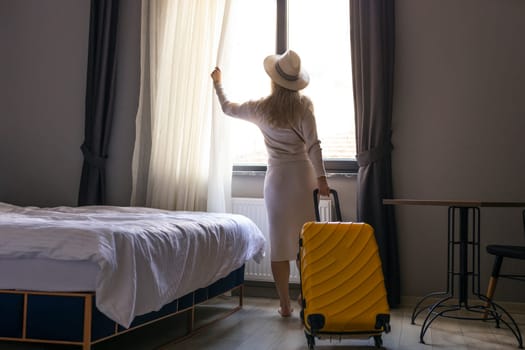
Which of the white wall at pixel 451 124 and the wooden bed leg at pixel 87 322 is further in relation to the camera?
the white wall at pixel 451 124

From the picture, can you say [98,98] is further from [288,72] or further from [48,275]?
[48,275]

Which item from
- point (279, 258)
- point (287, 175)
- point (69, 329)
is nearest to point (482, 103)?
point (287, 175)

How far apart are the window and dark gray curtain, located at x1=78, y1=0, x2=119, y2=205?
94 centimetres

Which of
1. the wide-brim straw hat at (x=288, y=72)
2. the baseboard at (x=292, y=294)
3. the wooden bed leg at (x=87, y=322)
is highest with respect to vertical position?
the wide-brim straw hat at (x=288, y=72)

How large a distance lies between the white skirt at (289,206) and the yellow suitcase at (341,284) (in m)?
0.53

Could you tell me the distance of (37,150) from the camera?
14.6 ft

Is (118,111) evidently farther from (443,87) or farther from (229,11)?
(443,87)

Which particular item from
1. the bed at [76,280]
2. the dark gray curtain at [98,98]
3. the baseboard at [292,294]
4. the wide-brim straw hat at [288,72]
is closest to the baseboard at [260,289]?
the baseboard at [292,294]

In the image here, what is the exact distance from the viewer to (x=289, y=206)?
3.10m

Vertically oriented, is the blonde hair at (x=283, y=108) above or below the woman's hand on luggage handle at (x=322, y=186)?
above

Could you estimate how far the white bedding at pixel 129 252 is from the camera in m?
1.94

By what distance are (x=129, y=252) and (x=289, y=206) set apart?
1243mm

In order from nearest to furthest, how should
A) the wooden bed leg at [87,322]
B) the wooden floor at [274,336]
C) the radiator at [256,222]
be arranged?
1. the wooden bed leg at [87,322]
2. the wooden floor at [274,336]
3. the radiator at [256,222]

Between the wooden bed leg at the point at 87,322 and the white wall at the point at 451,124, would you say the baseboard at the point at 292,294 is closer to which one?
the white wall at the point at 451,124
